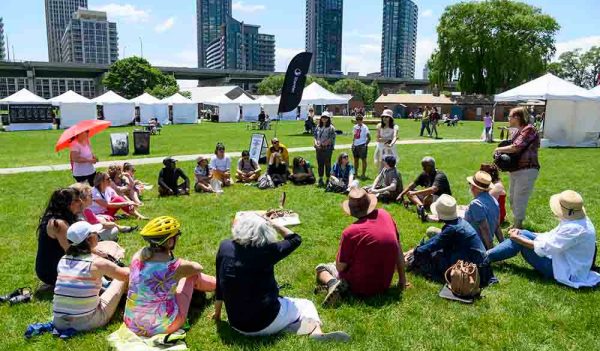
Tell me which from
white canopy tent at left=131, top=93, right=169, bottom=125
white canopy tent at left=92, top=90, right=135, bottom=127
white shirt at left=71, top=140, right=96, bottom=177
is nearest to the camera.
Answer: white shirt at left=71, top=140, right=96, bottom=177

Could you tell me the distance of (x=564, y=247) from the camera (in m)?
4.73

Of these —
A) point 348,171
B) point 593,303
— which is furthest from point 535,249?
point 348,171

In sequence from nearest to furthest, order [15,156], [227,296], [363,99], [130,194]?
[227,296] < [130,194] < [15,156] < [363,99]

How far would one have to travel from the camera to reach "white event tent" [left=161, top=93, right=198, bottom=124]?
135 ft

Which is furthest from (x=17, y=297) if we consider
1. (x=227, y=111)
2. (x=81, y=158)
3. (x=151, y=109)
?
(x=227, y=111)

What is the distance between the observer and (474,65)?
181ft

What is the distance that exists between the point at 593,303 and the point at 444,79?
55.8 meters

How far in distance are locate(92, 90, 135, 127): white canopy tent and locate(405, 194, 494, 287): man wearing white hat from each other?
36814mm

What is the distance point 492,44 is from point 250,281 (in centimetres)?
5732

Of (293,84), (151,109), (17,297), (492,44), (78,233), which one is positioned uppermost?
(492,44)

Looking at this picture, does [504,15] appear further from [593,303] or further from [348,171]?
[593,303]

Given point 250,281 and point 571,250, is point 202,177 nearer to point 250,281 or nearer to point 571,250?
point 250,281

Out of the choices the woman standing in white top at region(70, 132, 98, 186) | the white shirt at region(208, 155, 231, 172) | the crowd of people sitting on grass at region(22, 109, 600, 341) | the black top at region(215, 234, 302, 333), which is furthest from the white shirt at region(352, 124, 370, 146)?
the black top at region(215, 234, 302, 333)

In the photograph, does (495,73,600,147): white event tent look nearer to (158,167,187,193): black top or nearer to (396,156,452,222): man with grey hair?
(396,156,452,222): man with grey hair
